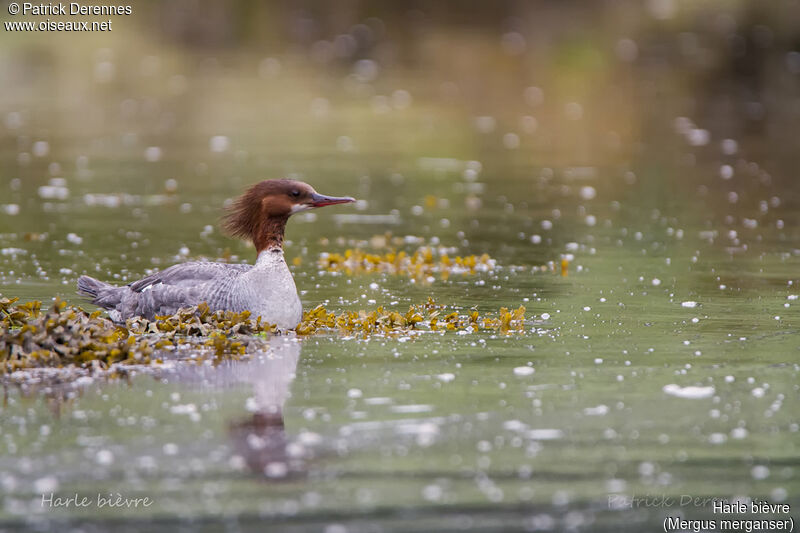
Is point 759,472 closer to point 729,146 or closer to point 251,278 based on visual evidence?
point 251,278

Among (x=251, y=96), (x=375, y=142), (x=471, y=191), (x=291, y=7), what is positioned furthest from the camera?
(x=291, y=7)

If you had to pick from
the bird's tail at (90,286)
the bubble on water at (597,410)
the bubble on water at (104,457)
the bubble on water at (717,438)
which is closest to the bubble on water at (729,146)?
the bird's tail at (90,286)

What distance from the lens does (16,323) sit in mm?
8859

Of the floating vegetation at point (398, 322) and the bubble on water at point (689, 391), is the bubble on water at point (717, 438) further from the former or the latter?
the floating vegetation at point (398, 322)

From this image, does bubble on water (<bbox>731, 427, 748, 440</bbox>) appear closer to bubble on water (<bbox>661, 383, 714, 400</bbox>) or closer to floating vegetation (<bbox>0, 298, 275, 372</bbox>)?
bubble on water (<bbox>661, 383, 714, 400</bbox>)

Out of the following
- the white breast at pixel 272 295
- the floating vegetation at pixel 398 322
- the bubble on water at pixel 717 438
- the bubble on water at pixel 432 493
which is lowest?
the bubble on water at pixel 432 493

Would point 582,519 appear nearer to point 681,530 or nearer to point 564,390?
point 681,530

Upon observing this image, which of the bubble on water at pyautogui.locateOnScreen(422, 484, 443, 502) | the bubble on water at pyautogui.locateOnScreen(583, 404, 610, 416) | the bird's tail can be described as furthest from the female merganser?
the bubble on water at pyautogui.locateOnScreen(422, 484, 443, 502)

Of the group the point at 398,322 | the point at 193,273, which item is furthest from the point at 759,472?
the point at 193,273

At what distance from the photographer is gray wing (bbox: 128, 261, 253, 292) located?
9.36 metres

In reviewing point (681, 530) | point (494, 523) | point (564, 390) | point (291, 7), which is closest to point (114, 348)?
point (564, 390)

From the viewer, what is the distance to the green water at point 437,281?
19.2 ft

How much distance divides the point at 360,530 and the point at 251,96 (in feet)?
65.4

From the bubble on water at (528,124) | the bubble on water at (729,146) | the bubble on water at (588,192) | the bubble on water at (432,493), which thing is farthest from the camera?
the bubble on water at (528,124)
